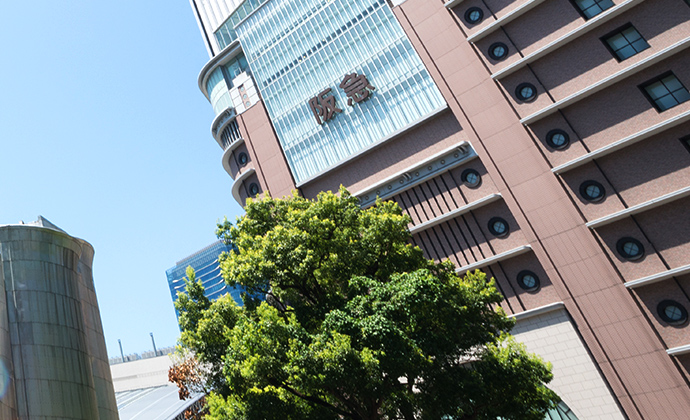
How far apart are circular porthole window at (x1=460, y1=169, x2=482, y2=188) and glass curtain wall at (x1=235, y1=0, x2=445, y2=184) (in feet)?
12.7

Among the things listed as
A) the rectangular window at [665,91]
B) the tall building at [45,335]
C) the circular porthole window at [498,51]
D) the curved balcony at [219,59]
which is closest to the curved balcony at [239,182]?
the curved balcony at [219,59]

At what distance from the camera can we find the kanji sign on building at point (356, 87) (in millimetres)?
26766

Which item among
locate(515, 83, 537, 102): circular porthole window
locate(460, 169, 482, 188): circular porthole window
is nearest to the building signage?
locate(460, 169, 482, 188): circular porthole window

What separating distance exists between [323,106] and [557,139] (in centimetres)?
1352

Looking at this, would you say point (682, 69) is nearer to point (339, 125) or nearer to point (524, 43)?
point (524, 43)

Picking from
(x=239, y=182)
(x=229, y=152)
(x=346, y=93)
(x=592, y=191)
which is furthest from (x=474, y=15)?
(x=229, y=152)

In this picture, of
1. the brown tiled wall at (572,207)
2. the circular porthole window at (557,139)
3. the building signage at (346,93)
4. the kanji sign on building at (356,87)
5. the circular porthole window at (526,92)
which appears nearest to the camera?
the brown tiled wall at (572,207)

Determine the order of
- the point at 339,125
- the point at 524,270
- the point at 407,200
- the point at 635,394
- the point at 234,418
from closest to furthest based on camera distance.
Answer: the point at 234,418 → the point at 635,394 → the point at 524,270 → the point at 407,200 → the point at 339,125

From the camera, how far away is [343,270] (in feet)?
48.7

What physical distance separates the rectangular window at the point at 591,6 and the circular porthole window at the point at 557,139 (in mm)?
5634

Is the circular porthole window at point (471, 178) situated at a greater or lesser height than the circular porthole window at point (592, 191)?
greater

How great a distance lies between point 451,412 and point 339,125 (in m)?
18.9

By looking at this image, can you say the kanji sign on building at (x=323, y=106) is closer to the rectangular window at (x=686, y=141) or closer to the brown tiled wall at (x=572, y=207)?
the brown tiled wall at (x=572, y=207)

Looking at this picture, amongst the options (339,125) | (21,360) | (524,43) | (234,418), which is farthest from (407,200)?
(21,360)
